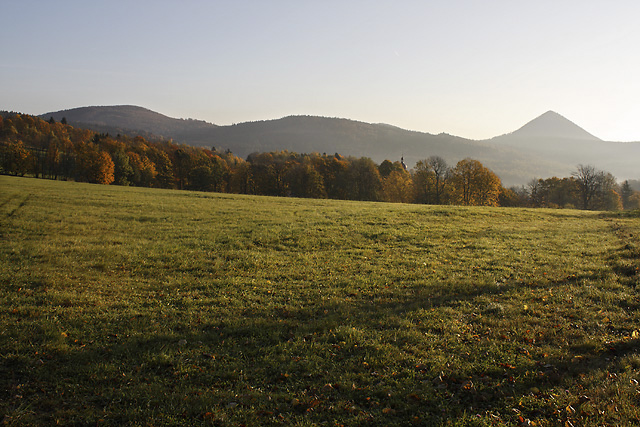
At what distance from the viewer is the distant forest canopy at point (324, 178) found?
80.6 meters

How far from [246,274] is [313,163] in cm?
9553

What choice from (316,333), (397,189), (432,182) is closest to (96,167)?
(397,189)

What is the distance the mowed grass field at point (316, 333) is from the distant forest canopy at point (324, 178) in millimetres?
64889

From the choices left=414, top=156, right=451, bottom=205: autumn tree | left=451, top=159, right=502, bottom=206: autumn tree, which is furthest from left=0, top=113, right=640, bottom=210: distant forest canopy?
left=414, top=156, right=451, bottom=205: autumn tree

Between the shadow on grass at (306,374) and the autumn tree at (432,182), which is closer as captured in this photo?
the shadow on grass at (306,374)

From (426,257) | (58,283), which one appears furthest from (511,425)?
(58,283)

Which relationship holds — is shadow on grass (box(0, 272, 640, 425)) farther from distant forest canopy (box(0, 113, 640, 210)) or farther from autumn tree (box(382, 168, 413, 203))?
autumn tree (box(382, 168, 413, 203))

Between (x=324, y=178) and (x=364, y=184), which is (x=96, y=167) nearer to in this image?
(x=324, y=178)

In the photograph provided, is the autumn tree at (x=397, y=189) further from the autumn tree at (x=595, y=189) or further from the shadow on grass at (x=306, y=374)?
the shadow on grass at (x=306, y=374)

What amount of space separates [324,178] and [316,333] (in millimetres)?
87404

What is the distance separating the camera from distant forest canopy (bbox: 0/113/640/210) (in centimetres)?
8062

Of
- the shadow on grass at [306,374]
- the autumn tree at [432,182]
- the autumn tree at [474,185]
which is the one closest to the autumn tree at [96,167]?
the autumn tree at [432,182]

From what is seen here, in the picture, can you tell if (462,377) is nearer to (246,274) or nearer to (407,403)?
(407,403)

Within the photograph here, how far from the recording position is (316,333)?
8.99 metres
